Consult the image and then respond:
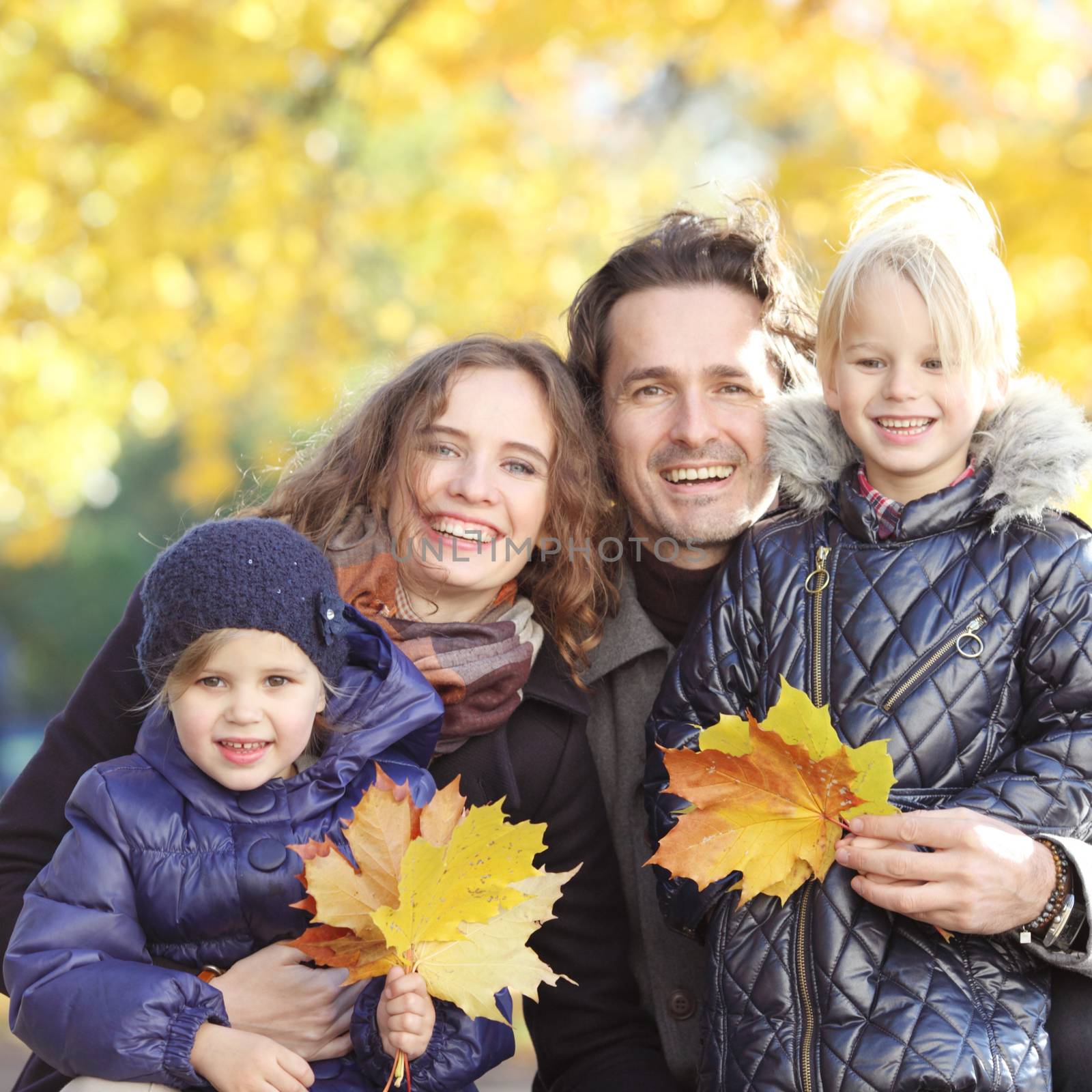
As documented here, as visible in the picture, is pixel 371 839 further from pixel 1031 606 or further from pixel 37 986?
pixel 1031 606

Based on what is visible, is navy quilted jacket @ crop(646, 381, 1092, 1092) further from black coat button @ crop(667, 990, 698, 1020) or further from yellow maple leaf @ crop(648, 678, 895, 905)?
black coat button @ crop(667, 990, 698, 1020)

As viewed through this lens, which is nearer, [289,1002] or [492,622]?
[289,1002]

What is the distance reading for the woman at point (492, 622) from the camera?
2.89 metres

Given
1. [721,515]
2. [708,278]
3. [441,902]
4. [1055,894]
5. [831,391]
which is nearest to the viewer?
[441,902]

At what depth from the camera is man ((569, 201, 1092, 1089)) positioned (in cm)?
315

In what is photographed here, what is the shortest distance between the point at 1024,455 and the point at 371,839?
1.36 metres

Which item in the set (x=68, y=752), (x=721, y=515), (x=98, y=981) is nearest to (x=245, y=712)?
(x=98, y=981)

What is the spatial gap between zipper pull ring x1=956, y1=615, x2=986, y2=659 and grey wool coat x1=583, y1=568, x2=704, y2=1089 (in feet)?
2.75

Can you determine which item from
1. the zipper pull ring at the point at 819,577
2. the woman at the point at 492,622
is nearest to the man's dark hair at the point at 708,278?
the woman at the point at 492,622

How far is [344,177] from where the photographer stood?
709 centimetres

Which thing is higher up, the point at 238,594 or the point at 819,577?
the point at 819,577

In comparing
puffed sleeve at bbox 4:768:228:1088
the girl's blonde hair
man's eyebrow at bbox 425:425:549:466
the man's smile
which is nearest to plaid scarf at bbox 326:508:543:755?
man's eyebrow at bbox 425:425:549:466

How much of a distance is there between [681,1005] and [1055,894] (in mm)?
1014

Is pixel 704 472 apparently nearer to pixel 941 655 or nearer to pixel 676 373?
pixel 676 373
